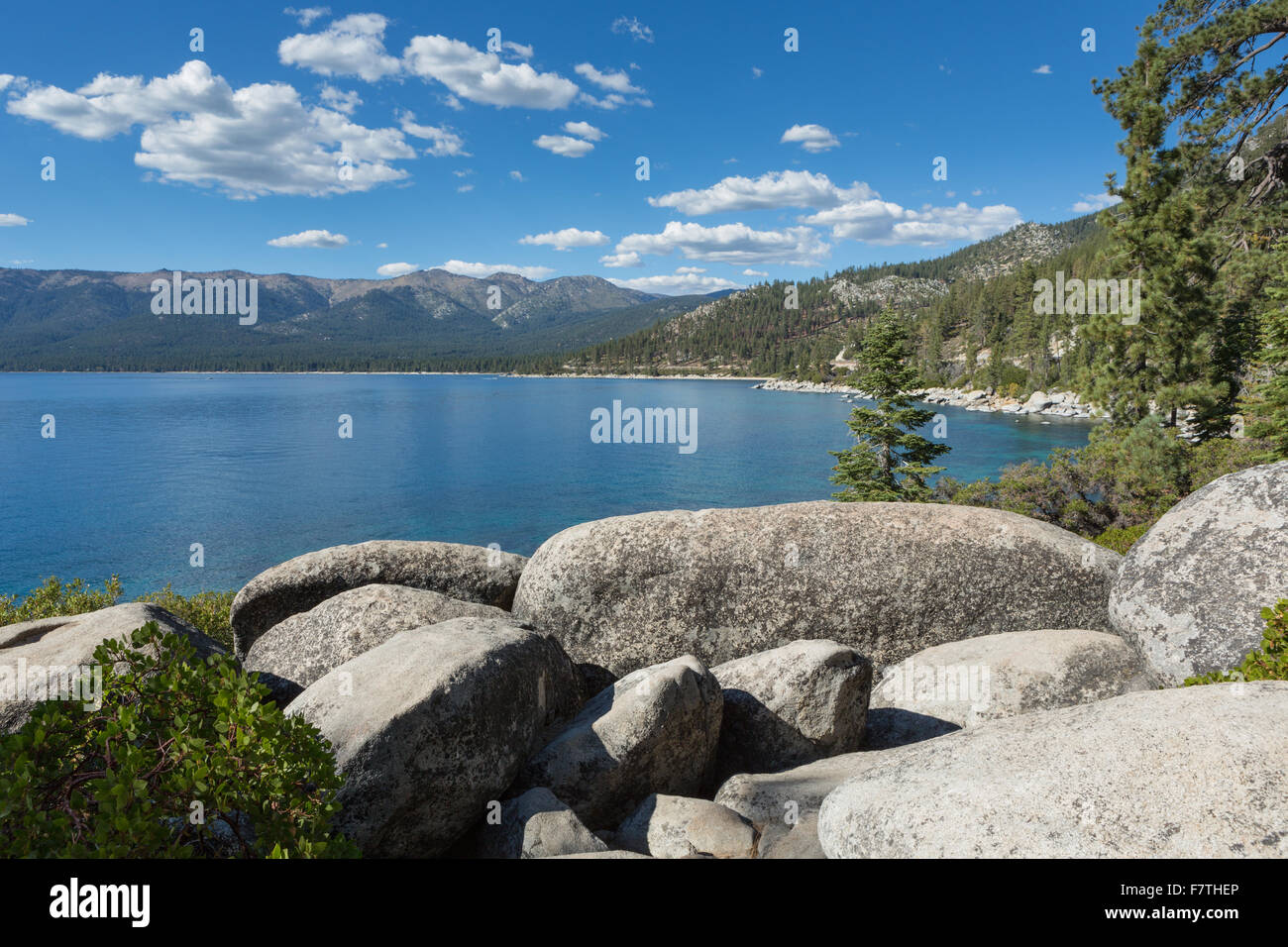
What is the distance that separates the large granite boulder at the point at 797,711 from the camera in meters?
10.2

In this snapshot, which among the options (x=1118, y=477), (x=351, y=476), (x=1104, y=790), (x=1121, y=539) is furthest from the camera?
(x=351, y=476)

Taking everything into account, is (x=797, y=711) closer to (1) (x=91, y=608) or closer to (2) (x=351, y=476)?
(1) (x=91, y=608)

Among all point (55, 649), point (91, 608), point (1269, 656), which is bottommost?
point (91, 608)

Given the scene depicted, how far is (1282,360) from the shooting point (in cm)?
2402

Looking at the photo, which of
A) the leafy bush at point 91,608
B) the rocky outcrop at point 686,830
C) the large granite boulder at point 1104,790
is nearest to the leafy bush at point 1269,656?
the large granite boulder at point 1104,790

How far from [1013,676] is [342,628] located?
10.4 metres

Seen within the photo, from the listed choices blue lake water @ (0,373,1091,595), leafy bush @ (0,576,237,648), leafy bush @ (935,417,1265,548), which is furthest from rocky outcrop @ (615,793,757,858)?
blue lake water @ (0,373,1091,595)

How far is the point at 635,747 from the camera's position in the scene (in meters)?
9.05

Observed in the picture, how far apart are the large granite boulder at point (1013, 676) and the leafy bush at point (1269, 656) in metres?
2.18

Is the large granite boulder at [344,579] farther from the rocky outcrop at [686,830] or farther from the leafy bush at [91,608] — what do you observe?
the rocky outcrop at [686,830]

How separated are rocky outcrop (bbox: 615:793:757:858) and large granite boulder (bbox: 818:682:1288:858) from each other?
1687 millimetres

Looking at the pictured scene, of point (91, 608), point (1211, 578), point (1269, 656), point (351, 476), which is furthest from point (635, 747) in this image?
point (351, 476)
